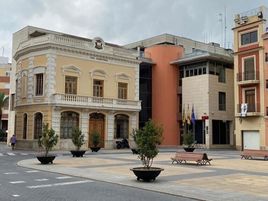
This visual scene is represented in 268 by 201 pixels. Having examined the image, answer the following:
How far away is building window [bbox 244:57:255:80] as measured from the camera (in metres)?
A: 40.2

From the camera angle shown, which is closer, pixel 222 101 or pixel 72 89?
pixel 72 89

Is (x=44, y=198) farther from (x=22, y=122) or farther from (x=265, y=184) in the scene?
(x=22, y=122)

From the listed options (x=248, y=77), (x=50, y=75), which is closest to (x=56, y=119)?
(x=50, y=75)

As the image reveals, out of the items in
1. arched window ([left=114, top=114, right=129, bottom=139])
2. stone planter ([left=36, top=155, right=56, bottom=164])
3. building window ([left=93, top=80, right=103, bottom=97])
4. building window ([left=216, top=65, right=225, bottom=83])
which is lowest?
stone planter ([left=36, top=155, right=56, bottom=164])

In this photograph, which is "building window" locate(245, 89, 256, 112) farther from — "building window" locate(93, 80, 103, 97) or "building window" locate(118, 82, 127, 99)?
"building window" locate(93, 80, 103, 97)

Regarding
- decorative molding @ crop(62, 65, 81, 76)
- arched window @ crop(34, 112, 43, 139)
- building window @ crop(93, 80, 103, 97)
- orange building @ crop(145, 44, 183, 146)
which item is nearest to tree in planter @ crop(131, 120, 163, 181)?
arched window @ crop(34, 112, 43, 139)

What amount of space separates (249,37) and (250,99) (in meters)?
6.65

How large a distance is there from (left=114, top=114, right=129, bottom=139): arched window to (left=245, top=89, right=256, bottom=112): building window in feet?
43.8

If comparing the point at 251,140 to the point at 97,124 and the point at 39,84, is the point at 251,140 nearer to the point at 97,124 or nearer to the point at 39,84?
the point at 97,124

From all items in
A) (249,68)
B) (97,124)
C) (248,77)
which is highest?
(249,68)

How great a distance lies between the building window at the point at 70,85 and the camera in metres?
Answer: 38.5

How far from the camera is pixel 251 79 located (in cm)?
3997

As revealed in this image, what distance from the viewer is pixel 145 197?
35.8 feet

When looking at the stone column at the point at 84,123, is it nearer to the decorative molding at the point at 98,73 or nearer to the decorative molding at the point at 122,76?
the decorative molding at the point at 98,73
